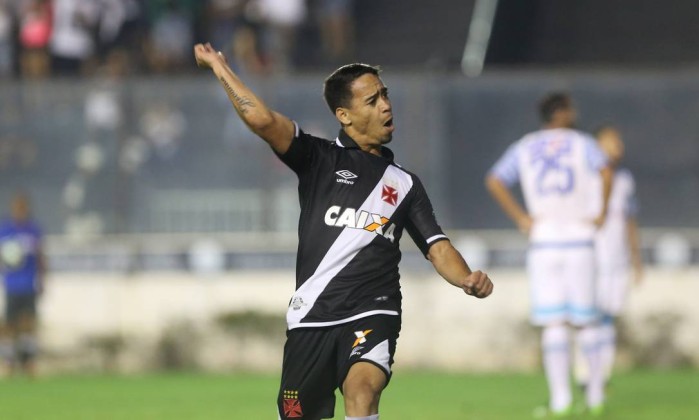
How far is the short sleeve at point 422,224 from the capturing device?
8.85 m

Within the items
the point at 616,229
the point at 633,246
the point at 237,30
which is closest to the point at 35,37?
the point at 237,30

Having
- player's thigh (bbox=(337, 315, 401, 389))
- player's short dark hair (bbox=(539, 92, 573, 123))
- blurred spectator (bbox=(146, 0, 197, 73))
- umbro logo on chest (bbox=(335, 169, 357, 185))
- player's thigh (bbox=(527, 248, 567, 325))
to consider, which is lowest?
player's thigh (bbox=(527, 248, 567, 325))

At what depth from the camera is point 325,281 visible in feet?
28.5

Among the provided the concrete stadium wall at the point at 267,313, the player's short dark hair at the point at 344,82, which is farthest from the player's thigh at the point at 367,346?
the concrete stadium wall at the point at 267,313

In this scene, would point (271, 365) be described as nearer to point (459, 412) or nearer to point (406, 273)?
point (406, 273)

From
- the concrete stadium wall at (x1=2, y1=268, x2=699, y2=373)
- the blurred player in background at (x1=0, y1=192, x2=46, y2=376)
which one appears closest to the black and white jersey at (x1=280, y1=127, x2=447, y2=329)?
the concrete stadium wall at (x1=2, y1=268, x2=699, y2=373)

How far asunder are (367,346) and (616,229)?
897 cm

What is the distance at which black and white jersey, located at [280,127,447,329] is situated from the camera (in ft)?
28.4

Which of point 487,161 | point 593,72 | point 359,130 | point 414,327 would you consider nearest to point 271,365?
point 414,327

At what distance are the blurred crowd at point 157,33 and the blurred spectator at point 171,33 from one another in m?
0.01

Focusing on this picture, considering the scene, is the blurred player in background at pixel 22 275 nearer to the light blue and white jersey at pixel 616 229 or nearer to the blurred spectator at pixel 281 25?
the blurred spectator at pixel 281 25

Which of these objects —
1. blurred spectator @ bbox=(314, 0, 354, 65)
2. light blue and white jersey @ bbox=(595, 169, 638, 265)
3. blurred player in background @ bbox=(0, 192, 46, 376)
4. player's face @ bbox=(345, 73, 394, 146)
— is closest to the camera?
player's face @ bbox=(345, 73, 394, 146)

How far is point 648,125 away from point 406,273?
11.4 ft

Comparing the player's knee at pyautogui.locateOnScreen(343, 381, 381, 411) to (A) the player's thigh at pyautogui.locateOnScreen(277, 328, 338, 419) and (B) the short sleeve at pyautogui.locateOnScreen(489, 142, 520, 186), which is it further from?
(B) the short sleeve at pyautogui.locateOnScreen(489, 142, 520, 186)
